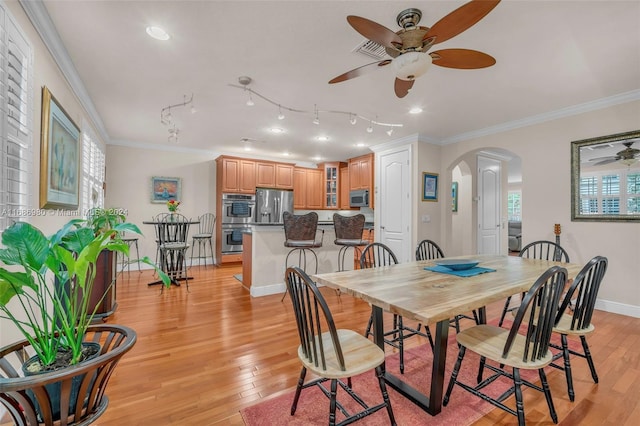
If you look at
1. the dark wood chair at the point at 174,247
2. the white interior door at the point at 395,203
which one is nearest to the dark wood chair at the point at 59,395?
the dark wood chair at the point at 174,247

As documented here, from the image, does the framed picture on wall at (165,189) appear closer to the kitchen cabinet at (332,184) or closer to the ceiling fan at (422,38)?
the kitchen cabinet at (332,184)

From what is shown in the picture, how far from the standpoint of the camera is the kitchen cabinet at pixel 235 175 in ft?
19.6

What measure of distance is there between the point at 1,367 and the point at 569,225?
509 cm

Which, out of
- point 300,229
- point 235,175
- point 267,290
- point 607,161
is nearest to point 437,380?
point 300,229

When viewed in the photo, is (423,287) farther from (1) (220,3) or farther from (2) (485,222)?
(2) (485,222)

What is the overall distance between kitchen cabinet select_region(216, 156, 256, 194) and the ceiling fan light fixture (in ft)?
15.9

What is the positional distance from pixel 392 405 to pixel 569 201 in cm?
360

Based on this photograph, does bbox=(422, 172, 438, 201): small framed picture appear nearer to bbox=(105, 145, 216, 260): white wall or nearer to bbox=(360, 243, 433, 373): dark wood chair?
bbox=(360, 243, 433, 373): dark wood chair

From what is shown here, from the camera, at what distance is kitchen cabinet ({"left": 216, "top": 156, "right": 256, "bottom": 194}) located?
5.97 meters

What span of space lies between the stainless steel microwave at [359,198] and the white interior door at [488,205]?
7.66ft

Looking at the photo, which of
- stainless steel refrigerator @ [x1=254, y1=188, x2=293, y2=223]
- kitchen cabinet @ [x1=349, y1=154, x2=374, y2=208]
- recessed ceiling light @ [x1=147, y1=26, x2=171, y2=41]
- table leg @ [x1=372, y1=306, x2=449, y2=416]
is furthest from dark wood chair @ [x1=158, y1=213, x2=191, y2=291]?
kitchen cabinet @ [x1=349, y1=154, x2=374, y2=208]

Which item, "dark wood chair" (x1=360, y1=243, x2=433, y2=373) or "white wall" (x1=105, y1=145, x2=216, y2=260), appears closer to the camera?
"dark wood chair" (x1=360, y1=243, x2=433, y2=373)

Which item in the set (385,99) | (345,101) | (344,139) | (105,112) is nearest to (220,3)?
(345,101)

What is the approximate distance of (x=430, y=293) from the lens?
61.1 inches
